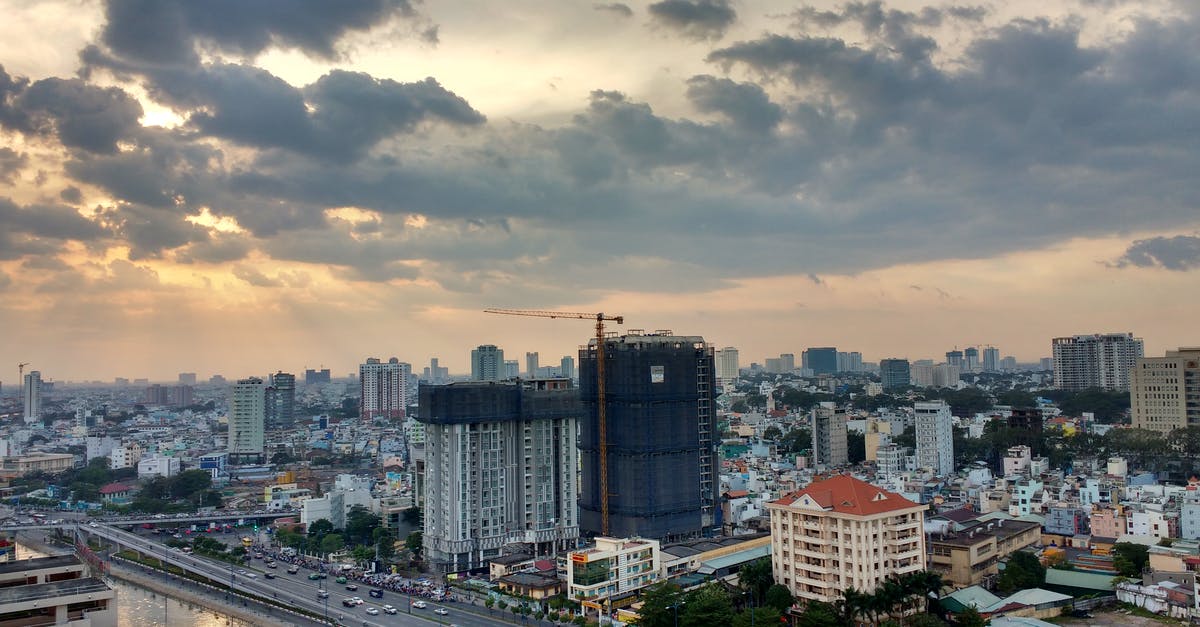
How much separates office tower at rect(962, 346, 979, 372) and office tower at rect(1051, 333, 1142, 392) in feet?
238

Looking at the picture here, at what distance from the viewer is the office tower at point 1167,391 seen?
48.5 m

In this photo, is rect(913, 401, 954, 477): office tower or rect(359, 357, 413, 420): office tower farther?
rect(359, 357, 413, 420): office tower

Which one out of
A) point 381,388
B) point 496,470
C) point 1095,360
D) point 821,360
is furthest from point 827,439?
point 821,360

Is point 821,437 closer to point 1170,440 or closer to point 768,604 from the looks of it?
point 1170,440

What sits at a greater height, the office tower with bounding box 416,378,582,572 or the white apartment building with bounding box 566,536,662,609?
the office tower with bounding box 416,378,582,572

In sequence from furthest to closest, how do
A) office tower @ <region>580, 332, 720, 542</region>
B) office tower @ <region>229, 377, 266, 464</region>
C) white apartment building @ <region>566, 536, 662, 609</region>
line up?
office tower @ <region>229, 377, 266, 464</region>
office tower @ <region>580, 332, 720, 542</region>
white apartment building @ <region>566, 536, 662, 609</region>

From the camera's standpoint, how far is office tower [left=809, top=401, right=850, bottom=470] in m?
52.8

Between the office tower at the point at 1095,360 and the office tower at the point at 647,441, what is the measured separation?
6235 centimetres

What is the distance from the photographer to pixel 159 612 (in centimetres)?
3023

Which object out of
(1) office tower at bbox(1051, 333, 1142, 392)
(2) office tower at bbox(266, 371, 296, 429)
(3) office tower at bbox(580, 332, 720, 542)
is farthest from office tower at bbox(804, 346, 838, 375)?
(3) office tower at bbox(580, 332, 720, 542)

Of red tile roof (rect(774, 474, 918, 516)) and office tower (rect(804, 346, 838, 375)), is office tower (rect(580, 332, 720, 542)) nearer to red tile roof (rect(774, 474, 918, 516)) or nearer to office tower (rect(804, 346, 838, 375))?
red tile roof (rect(774, 474, 918, 516))

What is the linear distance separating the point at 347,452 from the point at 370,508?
35060 mm

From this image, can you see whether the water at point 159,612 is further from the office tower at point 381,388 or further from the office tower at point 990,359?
the office tower at point 990,359

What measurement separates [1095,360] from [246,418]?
3006 inches
